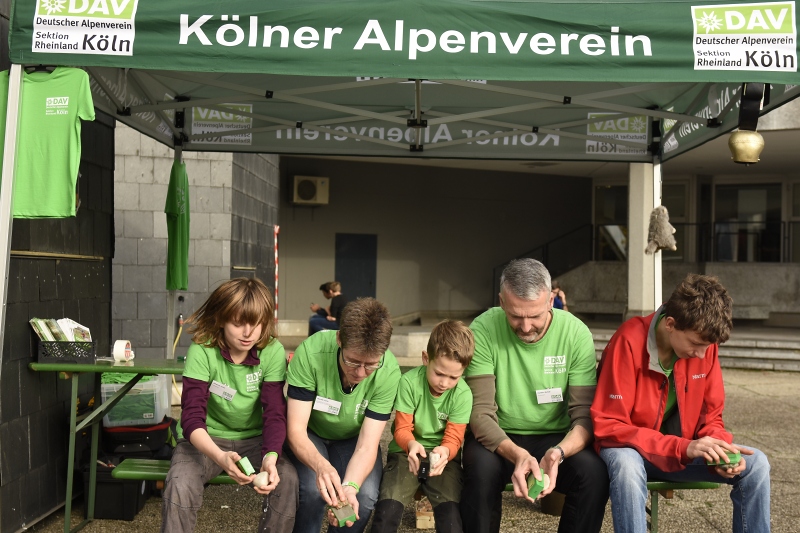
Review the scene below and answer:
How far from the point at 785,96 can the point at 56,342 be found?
153 inches

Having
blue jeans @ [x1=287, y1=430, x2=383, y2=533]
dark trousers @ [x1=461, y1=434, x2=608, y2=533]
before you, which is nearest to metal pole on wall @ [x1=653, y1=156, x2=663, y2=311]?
dark trousers @ [x1=461, y1=434, x2=608, y2=533]

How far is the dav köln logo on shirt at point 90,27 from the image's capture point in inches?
135

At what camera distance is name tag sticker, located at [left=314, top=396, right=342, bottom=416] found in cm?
351

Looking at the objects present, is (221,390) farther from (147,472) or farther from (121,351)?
(121,351)

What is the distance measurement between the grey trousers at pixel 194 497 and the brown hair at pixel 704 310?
5.66 ft

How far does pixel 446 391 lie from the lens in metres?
3.56

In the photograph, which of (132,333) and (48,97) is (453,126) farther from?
(132,333)

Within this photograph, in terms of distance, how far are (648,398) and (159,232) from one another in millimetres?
6664

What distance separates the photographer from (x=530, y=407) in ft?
12.1

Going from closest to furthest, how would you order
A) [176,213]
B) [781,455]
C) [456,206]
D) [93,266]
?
1. [93,266]
2. [176,213]
3. [781,455]
4. [456,206]

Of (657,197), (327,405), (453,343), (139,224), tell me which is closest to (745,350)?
(657,197)

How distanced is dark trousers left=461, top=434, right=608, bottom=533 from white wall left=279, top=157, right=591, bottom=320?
13.7m

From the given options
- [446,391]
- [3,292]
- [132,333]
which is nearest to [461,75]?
[446,391]

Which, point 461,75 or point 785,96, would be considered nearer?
point 461,75
